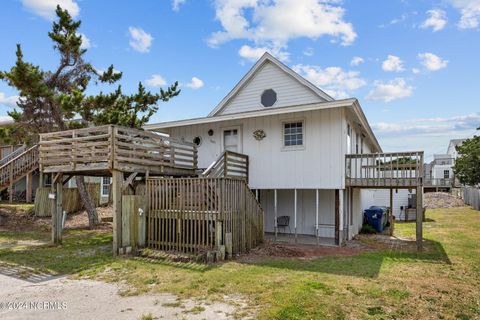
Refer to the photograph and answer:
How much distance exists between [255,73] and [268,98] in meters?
1.29

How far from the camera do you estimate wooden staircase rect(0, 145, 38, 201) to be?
16703mm

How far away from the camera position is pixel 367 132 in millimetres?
15312

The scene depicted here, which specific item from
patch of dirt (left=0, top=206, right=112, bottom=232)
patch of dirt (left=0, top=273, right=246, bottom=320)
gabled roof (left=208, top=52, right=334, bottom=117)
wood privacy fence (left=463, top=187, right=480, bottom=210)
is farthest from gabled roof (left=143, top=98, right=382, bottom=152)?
wood privacy fence (left=463, top=187, right=480, bottom=210)

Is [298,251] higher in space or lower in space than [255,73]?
lower

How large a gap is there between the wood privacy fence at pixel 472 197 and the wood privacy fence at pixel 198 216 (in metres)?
24.8

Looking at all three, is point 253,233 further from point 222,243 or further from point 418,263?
point 418,263

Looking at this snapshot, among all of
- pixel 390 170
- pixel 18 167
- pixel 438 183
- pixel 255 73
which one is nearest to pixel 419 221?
pixel 390 170

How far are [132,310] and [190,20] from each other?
44.9 feet

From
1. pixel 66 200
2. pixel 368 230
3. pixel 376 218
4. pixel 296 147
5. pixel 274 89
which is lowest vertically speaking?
pixel 368 230

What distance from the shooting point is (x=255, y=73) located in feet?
48.1

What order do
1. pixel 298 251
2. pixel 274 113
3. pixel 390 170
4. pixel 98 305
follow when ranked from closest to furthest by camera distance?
pixel 98 305 < pixel 298 251 < pixel 390 170 < pixel 274 113

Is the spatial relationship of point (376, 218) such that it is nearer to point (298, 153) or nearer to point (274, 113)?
point (298, 153)

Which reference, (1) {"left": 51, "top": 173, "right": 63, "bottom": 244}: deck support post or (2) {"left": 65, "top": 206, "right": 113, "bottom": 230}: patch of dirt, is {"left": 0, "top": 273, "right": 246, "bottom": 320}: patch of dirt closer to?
(1) {"left": 51, "top": 173, "right": 63, "bottom": 244}: deck support post

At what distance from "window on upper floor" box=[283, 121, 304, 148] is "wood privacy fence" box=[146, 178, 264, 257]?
3.16m
